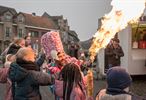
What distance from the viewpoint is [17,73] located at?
6.31m

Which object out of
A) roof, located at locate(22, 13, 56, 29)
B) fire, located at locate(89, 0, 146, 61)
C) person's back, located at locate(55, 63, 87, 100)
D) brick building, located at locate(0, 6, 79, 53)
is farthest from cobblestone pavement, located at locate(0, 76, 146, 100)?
roof, located at locate(22, 13, 56, 29)

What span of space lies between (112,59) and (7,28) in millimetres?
60295

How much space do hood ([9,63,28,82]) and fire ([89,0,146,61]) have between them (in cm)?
104

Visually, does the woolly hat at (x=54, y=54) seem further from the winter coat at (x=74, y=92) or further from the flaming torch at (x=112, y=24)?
the flaming torch at (x=112, y=24)

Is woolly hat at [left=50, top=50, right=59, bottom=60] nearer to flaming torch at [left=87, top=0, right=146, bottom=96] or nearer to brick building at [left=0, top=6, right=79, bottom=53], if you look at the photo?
flaming torch at [left=87, top=0, right=146, bottom=96]

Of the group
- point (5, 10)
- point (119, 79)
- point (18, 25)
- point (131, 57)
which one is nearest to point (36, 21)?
point (18, 25)

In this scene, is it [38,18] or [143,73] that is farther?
[38,18]

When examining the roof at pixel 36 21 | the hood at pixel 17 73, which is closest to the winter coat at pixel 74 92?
the hood at pixel 17 73

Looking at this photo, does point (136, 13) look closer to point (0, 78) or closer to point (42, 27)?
point (0, 78)

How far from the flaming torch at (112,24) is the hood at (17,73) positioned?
94cm

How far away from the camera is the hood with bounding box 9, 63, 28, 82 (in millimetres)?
6262

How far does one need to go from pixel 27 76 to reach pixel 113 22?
1665 millimetres

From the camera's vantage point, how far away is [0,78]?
752 cm

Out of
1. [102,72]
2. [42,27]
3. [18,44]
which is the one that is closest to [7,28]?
[42,27]
